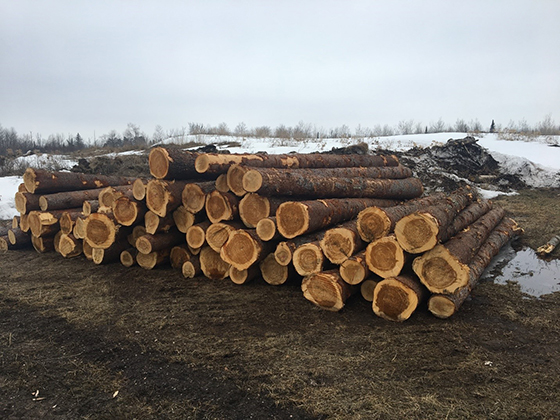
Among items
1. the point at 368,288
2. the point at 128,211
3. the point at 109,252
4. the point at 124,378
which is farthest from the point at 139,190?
the point at 368,288

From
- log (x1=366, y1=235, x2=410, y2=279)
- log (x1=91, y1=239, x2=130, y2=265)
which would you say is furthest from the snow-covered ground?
log (x1=366, y1=235, x2=410, y2=279)

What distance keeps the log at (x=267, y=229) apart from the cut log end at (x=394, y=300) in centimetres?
165

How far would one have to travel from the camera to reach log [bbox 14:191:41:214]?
292 inches

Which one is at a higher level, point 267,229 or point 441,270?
point 267,229

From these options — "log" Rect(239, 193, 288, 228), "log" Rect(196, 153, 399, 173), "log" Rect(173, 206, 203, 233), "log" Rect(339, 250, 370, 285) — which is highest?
"log" Rect(196, 153, 399, 173)

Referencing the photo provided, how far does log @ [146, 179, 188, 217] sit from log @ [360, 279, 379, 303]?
10.4 feet

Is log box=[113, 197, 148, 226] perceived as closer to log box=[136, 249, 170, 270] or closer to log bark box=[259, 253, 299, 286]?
log box=[136, 249, 170, 270]

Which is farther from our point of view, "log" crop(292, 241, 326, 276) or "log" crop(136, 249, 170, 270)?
"log" crop(136, 249, 170, 270)

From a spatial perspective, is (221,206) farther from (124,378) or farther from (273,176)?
(124,378)

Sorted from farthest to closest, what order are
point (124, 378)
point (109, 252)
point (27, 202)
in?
point (27, 202)
point (109, 252)
point (124, 378)

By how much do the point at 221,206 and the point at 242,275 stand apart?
113 centimetres

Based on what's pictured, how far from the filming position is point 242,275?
5.43 meters

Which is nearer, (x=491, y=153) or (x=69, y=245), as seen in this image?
(x=69, y=245)

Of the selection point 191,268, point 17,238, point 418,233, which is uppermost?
point 418,233
